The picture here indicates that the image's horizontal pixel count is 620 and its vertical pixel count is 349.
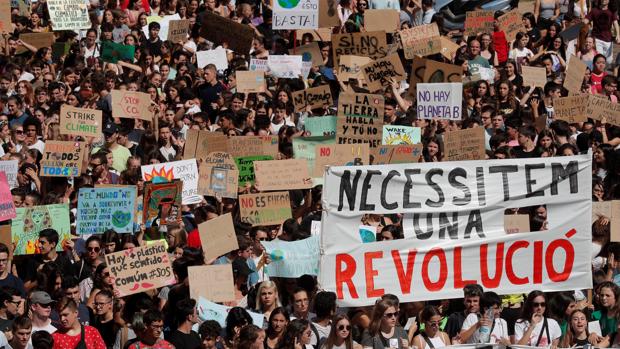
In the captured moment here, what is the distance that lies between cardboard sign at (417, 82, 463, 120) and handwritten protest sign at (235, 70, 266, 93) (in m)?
2.07

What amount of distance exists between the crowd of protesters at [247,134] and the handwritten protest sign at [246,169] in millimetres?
112

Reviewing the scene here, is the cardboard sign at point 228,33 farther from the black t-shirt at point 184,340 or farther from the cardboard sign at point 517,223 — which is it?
the black t-shirt at point 184,340

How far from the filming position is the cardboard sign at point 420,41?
851 inches

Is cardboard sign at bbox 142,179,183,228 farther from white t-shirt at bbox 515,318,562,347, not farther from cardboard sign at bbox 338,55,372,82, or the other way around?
cardboard sign at bbox 338,55,372,82

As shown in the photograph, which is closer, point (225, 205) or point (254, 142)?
point (225, 205)

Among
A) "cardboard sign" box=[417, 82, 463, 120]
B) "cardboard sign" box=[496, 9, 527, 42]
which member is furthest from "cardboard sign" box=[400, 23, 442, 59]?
"cardboard sign" box=[417, 82, 463, 120]

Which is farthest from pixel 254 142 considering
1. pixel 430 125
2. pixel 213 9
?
pixel 213 9

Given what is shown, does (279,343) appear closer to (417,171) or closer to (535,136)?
(417,171)

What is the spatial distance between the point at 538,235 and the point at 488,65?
8.28m

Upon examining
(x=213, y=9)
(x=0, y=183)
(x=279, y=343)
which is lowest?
(x=279, y=343)

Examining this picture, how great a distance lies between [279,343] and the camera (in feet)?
39.2

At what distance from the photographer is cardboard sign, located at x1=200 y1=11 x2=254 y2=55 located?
72.7ft

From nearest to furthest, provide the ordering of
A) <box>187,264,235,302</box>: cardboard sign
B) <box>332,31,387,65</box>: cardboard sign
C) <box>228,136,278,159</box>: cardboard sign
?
1. <box>187,264,235,302</box>: cardboard sign
2. <box>228,136,278,159</box>: cardboard sign
3. <box>332,31,387,65</box>: cardboard sign

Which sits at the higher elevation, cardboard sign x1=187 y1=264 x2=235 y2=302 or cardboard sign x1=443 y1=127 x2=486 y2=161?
cardboard sign x1=443 y1=127 x2=486 y2=161
